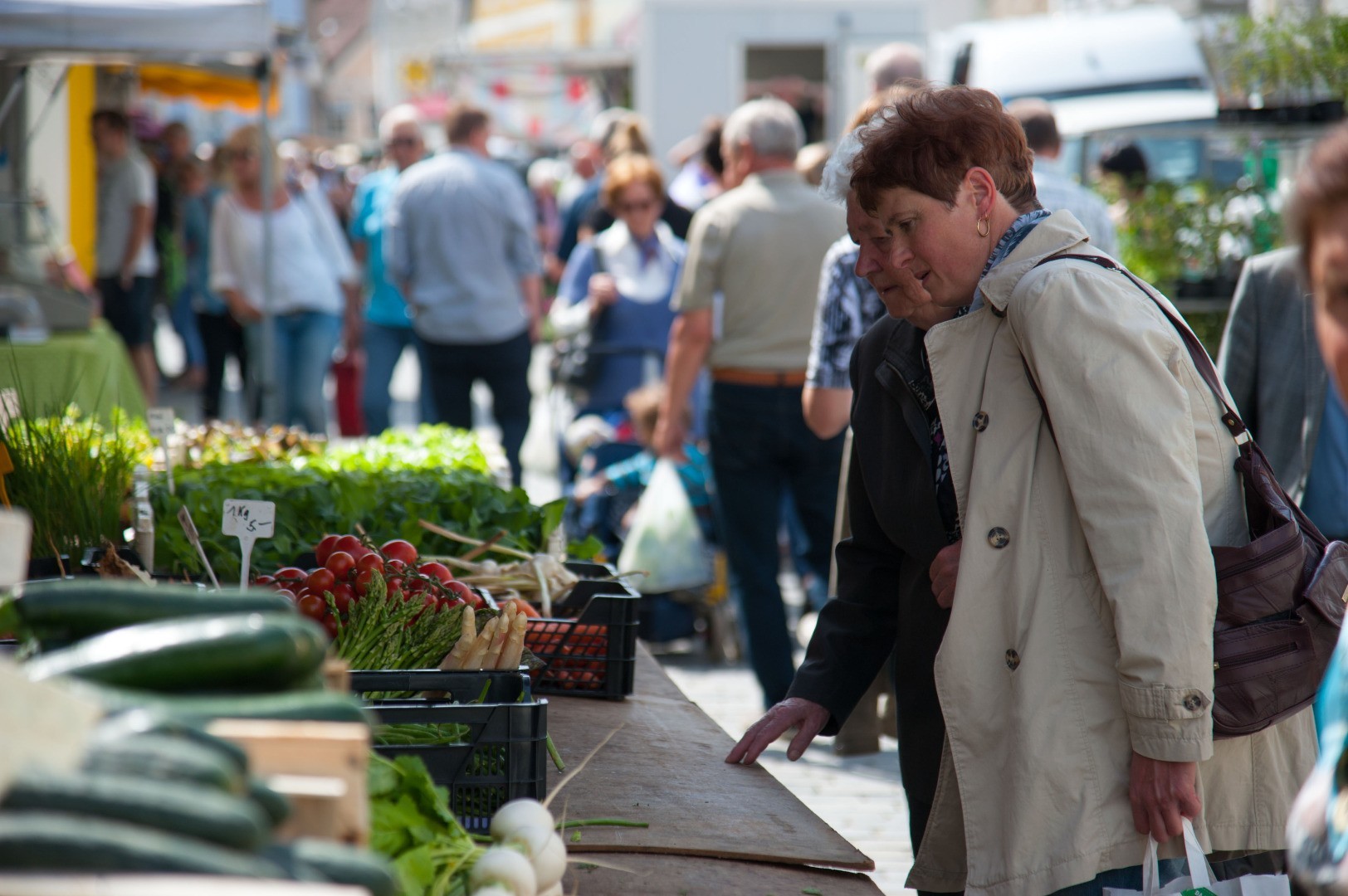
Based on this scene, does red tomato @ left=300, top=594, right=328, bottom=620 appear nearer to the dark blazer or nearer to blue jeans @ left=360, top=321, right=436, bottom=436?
the dark blazer

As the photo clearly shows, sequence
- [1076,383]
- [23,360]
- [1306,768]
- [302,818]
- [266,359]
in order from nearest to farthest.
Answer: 1. [302,818]
2. [1076,383]
3. [1306,768]
4. [23,360]
5. [266,359]

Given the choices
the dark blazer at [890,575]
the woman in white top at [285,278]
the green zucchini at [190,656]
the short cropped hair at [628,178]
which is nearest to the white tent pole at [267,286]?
the woman in white top at [285,278]

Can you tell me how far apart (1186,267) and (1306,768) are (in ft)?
15.0

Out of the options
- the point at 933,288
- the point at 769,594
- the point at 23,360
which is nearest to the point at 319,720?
the point at 933,288

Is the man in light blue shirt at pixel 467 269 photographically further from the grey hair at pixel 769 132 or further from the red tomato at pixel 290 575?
the red tomato at pixel 290 575

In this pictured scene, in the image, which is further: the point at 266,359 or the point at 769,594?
the point at 266,359

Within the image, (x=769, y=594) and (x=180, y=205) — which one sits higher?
(x=180, y=205)

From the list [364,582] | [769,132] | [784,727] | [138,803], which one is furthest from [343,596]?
[769,132]

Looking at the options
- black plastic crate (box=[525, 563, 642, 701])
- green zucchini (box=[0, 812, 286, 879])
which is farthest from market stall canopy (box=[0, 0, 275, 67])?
green zucchini (box=[0, 812, 286, 879])

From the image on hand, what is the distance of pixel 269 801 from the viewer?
127cm

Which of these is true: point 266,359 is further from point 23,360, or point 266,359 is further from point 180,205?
point 180,205

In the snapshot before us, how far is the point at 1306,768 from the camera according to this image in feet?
8.07

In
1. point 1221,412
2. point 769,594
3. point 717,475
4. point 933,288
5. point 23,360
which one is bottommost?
point 769,594

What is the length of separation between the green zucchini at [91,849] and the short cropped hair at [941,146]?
1.69 m
